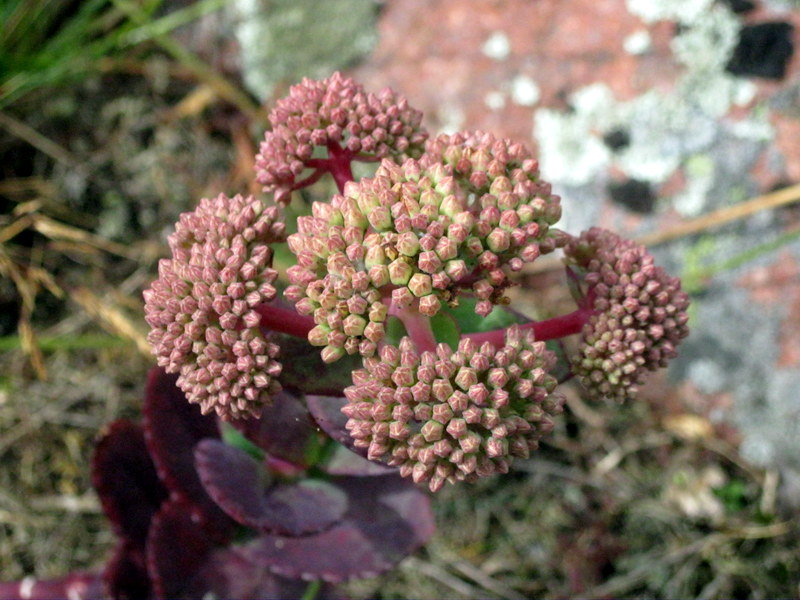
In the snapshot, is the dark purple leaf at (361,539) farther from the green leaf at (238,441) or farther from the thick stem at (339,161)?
the thick stem at (339,161)

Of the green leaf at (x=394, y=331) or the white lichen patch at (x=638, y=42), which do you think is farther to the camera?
the white lichen patch at (x=638, y=42)

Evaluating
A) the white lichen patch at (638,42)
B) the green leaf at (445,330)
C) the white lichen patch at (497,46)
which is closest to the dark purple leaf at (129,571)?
the green leaf at (445,330)

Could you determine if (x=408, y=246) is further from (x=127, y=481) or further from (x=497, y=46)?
(x=497, y=46)

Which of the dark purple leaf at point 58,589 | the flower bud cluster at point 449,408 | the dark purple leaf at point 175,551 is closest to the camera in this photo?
the flower bud cluster at point 449,408

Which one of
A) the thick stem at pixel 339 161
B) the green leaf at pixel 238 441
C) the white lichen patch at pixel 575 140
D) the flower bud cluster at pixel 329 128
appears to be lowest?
the green leaf at pixel 238 441

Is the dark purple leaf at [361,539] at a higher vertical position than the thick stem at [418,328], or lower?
lower

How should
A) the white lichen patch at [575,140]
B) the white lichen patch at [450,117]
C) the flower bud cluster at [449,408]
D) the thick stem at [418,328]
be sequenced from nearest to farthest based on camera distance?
1. the flower bud cluster at [449,408]
2. the thick stem at [418,328]
3. the white lichen patch at [575,140]
4. the white lichen patch at [450,117]
